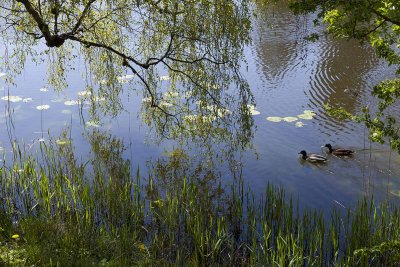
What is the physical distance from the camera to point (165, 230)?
6305mm

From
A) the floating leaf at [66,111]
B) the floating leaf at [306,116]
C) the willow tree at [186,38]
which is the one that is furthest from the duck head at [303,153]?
the floating leaf at [66,111]

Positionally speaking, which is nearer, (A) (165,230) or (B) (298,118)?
(A) (165,230)

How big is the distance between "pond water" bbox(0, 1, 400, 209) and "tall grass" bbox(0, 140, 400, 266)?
1.49 meters

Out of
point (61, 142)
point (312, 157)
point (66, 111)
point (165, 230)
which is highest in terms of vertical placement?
point (66, 111)

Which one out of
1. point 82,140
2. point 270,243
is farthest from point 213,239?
point 82,140

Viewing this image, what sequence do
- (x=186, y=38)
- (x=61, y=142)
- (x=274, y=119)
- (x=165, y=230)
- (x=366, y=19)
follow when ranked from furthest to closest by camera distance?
(x=274, y=119) → (x=61, y=142) → (x=165, y=230) → (x=186, y=38) → (x=366, y=19)

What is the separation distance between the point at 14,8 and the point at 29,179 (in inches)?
88.4

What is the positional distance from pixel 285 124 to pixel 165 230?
18.0 ft

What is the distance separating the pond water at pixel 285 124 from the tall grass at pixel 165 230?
1.49 m

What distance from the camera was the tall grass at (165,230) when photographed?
→ 5184mm

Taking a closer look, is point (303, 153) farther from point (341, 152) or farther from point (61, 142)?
point (61, 142)

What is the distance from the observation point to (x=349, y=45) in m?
16.0

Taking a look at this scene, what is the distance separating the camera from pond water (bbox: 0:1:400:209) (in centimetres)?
862

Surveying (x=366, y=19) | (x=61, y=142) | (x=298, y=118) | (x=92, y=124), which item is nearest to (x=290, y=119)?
(x=298, y=118)
